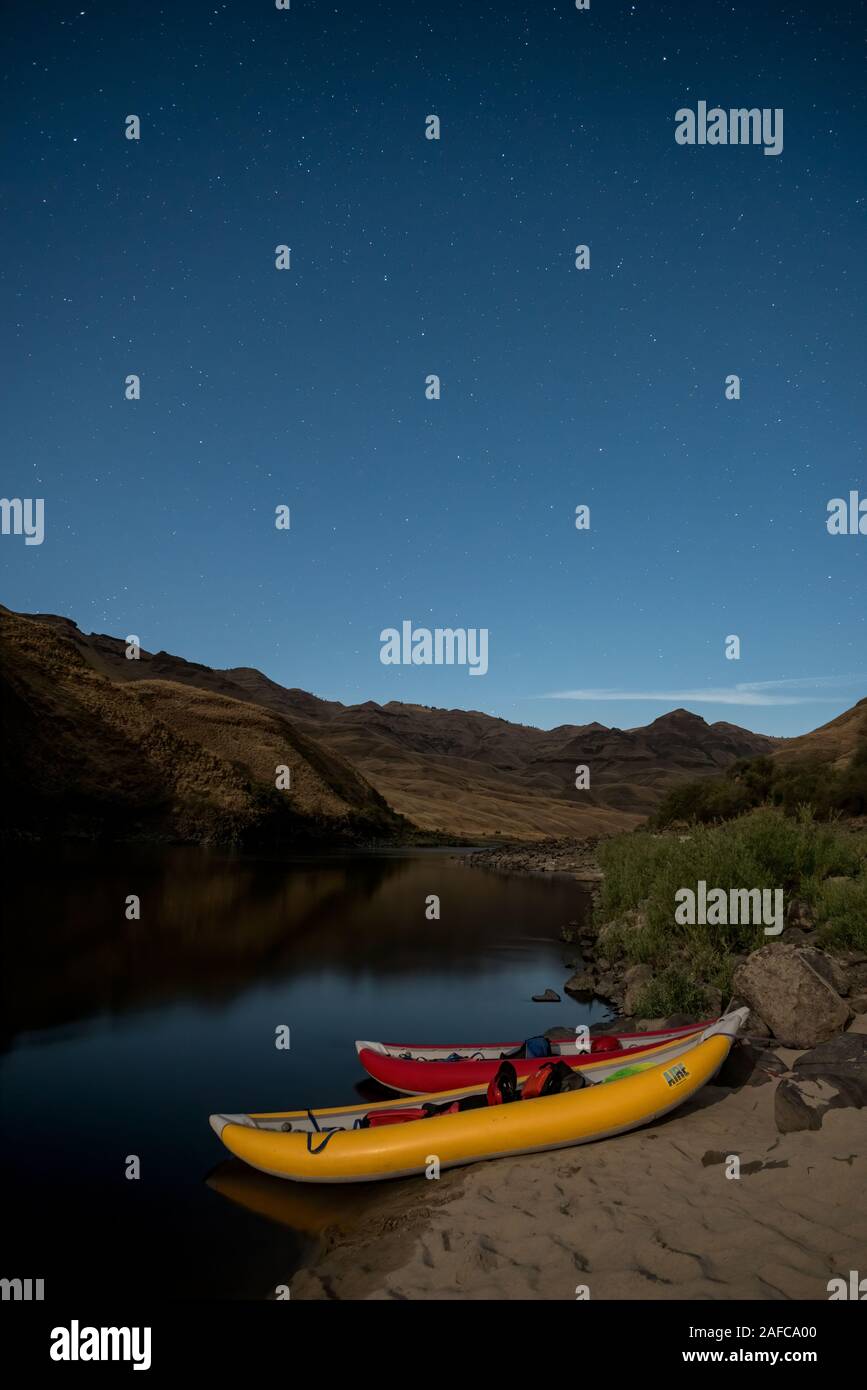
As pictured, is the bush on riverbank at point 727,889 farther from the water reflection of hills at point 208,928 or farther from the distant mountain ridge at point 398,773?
Result: the distant mountain ridge at point 398,773

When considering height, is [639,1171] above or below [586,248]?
below

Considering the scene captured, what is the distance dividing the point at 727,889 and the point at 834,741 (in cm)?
6197

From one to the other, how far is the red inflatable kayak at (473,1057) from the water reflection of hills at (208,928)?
7247 mm

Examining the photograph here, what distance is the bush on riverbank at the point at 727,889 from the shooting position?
39.2 ft

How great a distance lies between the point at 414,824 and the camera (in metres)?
89.2

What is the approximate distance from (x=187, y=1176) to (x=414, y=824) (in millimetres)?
81152

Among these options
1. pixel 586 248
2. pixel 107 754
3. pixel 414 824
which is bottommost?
pixel 414 824

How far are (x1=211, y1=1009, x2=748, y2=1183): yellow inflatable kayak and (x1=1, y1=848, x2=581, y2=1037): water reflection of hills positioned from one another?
9111mm

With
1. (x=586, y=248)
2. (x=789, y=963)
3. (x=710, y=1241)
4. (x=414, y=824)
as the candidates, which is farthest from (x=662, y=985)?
(x=414, y=824)

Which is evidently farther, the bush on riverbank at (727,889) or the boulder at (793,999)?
the bush on riverbank at (727,889)

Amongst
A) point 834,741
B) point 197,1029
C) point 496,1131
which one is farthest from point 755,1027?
point 834,741

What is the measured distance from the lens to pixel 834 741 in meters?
69.4
